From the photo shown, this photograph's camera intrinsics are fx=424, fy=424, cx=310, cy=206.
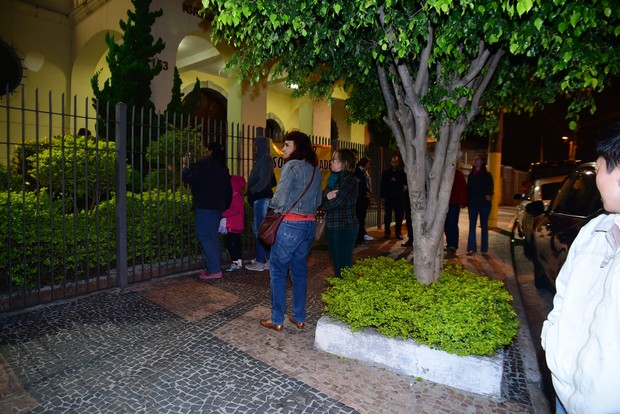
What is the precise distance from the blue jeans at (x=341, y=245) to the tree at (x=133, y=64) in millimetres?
5440

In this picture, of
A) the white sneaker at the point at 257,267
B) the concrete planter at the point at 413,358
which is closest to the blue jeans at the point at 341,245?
the concrete planter at the point at 413,358

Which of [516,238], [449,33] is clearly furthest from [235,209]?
[516,238]

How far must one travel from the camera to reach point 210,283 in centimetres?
587

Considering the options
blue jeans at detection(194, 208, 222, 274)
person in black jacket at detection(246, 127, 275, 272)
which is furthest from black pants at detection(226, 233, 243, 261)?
blue jeans at detection(194, 208, 222, 274)

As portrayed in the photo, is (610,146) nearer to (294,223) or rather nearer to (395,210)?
(294,223)

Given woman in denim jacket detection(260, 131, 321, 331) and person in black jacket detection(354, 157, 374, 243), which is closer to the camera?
woman in denim jacket detection(260, 131, 321, 331)

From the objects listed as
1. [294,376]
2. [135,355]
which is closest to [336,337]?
[294,376]

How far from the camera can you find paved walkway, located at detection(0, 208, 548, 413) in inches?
117

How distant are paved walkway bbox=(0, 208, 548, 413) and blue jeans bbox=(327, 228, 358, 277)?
0.62 meters

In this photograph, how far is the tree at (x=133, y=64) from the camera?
8.28m

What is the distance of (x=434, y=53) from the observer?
3.09 m

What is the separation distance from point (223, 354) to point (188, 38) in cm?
967

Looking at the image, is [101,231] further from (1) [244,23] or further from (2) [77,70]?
(2) [77,70]

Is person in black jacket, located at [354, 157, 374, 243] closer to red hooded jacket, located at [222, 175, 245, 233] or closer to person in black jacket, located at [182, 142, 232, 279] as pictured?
red hooded jacket, located at [222, 175, 245, 233]
